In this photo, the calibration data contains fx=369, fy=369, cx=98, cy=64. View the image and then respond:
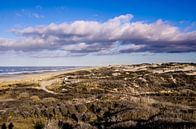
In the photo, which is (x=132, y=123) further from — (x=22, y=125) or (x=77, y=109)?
(x=77, y=109)

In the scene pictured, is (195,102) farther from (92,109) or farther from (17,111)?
(17,111)

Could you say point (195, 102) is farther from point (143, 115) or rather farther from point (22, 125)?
point (22, 125)

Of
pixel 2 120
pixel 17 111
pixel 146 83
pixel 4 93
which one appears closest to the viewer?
pixel 2 120

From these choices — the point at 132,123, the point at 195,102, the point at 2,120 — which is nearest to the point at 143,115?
the point at 132,123

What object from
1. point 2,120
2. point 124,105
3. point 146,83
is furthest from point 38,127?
point 146,83

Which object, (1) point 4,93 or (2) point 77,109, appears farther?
(1) point 4,93

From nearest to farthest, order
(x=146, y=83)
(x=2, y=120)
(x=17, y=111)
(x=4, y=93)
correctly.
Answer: (x=2, y=120) < (x=17, y=111) < (x=4, y=93) < (x=146, y=83)

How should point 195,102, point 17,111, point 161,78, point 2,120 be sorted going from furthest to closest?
point 161,78 < point 195,102 < point 17,111 < point 2,120

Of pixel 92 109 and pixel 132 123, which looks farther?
pixel 92 109
